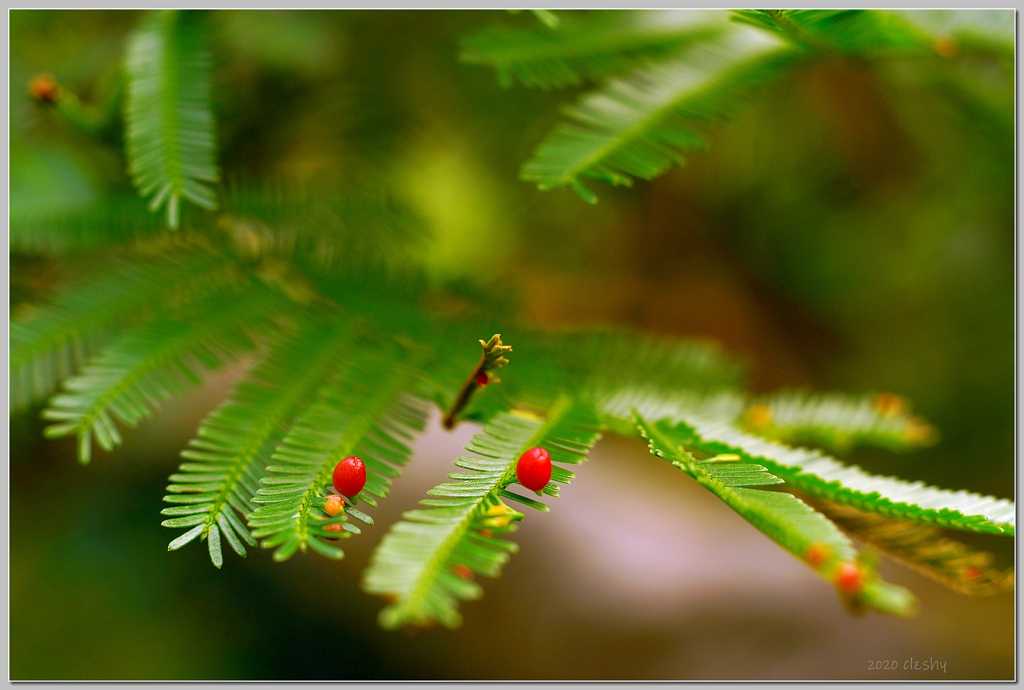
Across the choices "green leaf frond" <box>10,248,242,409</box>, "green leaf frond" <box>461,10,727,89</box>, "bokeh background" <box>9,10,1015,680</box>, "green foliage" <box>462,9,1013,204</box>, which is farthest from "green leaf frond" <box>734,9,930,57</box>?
"green leaf frond" <box>10,248,242,409</box>

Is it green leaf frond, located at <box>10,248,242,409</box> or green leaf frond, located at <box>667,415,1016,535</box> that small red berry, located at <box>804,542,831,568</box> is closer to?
green leaf frond, located at <box>667,415,1016,535</box>

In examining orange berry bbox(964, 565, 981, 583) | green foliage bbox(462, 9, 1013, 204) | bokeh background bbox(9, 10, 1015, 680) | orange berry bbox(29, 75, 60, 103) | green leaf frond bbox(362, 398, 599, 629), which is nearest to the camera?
green leaf frond bbox(362, 398, 599, 629)

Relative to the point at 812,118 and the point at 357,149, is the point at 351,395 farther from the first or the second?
the point at 812,118

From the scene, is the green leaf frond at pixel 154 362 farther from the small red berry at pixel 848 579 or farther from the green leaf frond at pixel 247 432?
the small red berry at pixel 848 579

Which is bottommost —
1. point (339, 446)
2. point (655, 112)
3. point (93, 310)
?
point (93, 310)

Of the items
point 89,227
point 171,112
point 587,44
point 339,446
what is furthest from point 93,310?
point 587,44

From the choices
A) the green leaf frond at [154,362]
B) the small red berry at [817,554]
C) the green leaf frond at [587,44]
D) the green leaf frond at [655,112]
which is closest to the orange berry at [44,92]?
the green leaf frond at [154,362]

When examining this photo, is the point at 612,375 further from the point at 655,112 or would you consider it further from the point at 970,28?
the point at 970,28
